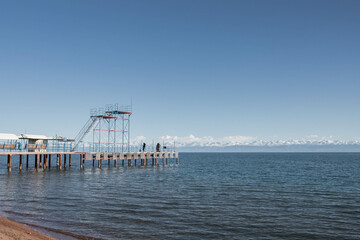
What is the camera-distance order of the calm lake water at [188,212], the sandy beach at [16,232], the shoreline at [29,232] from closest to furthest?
the sandy beach at [16,232], the shoreline at [29,232], the calm lake water at [188,212]

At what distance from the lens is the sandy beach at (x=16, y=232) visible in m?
12.8

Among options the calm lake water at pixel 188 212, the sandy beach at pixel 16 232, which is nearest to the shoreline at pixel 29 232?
the sandy beach at pixel 16 232

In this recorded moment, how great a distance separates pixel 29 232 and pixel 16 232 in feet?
2.31

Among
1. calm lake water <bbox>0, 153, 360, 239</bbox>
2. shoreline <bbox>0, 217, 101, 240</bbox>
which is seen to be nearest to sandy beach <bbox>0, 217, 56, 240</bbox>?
shoreline <bbox>0, 217, 101, 240</bbox>

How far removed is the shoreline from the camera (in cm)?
1305

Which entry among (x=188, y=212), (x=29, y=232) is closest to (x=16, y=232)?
(x=29, y=232)

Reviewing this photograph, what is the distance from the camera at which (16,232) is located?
44.9 ft

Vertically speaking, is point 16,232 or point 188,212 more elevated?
point 16,232

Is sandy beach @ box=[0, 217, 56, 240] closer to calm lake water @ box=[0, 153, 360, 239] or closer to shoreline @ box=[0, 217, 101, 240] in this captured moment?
shoreline @ box=[0, 217, 101, 240]

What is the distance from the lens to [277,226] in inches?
685

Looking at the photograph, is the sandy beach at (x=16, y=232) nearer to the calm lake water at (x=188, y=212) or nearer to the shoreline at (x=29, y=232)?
the shoreline at (x=29, y=232)

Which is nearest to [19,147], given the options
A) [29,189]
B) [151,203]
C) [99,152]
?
[99,152]

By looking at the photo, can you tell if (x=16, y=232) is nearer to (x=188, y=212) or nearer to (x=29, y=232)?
(x=29, y=232)

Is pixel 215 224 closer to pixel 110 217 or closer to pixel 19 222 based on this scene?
pixel 110 217
